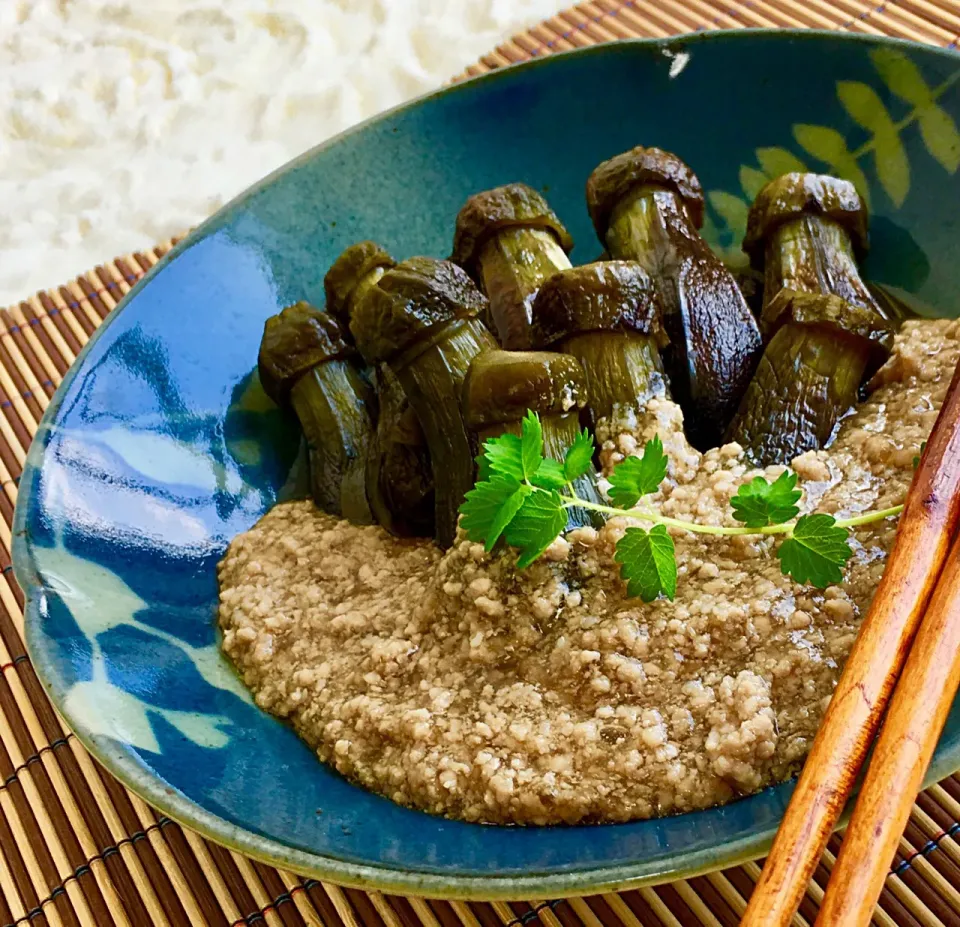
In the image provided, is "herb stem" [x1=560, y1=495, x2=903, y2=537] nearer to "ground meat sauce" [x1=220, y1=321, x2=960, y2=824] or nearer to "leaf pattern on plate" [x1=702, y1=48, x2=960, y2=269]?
"ground meat sauce" [x1=220, y1=321, x2=960, y2=824]

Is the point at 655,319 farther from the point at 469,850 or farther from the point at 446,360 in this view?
the point at 469,850

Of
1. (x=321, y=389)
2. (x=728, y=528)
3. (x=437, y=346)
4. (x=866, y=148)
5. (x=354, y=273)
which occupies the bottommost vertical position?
(x=728, y=528)

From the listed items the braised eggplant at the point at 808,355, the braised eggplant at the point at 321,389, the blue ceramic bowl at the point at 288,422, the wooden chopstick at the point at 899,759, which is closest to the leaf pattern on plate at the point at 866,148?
the blue ceramic bowl at the point at 288,422

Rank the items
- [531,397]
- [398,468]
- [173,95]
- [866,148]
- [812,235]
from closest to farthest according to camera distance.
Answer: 1. [531,397]
2. [398,468]
3. [812,235]
4. [866,148]
5. [173,95]

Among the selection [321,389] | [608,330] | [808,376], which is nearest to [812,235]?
[808,376]

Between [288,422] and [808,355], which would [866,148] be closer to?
[808,355]

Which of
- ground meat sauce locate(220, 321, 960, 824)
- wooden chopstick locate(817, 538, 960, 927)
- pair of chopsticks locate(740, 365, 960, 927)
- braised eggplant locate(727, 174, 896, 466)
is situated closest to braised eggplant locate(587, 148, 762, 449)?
braised eggplant locate(727, 174, 896, 466)

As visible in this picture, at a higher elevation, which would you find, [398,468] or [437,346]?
[437,346]

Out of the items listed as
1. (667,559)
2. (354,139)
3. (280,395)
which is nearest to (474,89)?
(354,139)

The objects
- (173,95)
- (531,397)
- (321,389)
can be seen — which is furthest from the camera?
(173,95)
